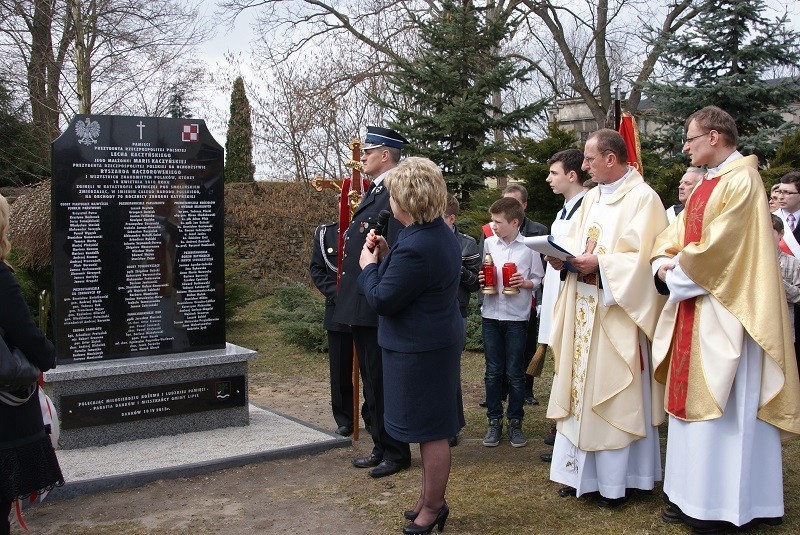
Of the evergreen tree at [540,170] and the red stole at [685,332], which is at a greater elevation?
the evergreen tree at [540,170]

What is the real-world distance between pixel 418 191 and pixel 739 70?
8875 millimetres

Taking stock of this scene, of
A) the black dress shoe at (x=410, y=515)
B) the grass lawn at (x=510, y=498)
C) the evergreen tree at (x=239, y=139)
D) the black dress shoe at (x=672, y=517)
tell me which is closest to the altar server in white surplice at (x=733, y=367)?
the black dress shoe at (x=672, y=517)

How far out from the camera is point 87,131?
231 inches

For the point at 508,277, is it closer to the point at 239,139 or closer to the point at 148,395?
the point at 148,395

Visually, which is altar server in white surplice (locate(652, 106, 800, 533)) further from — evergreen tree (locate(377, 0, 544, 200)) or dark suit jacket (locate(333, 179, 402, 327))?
evergreen tree (locate(377, 0, 544, 200))

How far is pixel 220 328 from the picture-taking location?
645 cm

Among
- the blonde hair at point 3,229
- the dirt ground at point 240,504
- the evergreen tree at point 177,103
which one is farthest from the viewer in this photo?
the evergreen tree at point 177,103

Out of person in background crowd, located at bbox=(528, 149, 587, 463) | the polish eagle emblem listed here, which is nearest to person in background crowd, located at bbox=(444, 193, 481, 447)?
person in background crowd, located at bbox=(528, 149, 587, 463)

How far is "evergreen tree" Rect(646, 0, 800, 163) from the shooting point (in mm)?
10930

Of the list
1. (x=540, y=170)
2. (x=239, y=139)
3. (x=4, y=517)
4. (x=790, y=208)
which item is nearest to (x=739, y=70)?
(x=540, y=170)

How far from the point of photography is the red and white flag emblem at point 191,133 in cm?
621

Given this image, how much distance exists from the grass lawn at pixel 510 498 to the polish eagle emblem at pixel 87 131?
2.90 metres

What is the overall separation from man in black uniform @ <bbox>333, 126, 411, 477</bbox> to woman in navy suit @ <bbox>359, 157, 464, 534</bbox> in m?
1.22

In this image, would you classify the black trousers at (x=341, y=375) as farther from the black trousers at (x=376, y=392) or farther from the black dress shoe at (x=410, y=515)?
the black dress shoe at (x=410, y=515)
